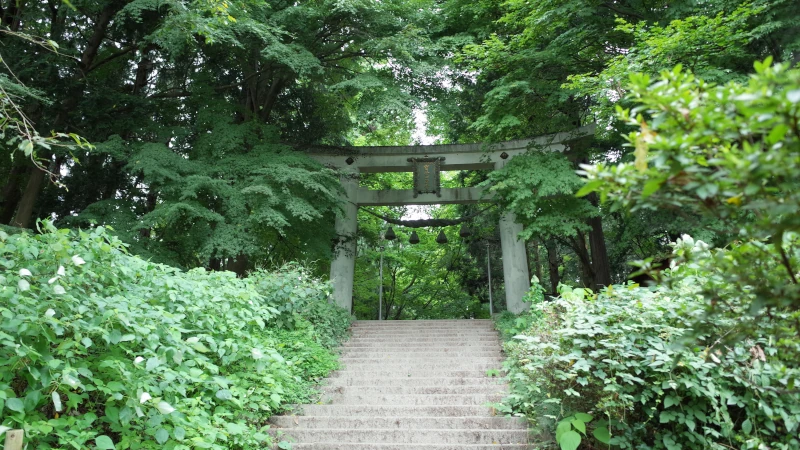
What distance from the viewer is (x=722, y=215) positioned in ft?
6.12

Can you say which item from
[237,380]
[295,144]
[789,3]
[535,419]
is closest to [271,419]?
[237,380]

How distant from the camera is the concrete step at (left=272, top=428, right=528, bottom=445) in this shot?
17.1ft

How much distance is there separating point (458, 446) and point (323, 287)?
3.94 meters

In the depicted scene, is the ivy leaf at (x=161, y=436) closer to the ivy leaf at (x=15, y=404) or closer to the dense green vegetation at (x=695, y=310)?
the ivy leaf at (x=15, y=404)

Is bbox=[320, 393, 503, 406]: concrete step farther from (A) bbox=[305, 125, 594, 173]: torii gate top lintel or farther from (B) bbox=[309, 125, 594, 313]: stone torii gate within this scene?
(A) bbox=[305, 125, 594, 173]: torii gate top lintel

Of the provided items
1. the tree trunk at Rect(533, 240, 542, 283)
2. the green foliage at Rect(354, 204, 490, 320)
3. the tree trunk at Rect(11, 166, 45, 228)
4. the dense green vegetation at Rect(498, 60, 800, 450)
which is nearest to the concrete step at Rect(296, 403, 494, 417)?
the dense green vegetation at Rect(498, 60, 800, 450)

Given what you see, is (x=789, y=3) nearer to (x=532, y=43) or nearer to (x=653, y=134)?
(x=532, y=43)

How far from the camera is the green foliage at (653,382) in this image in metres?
4.03

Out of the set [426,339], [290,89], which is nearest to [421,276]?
[290,89]

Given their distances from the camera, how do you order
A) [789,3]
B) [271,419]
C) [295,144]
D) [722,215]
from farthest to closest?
[295,144]
[789,3]
[271,419]
[722,215]

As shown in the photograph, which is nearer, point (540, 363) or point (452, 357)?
point (540, 363)

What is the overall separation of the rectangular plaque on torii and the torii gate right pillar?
1775mm

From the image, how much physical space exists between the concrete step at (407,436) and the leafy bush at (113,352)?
52 cm


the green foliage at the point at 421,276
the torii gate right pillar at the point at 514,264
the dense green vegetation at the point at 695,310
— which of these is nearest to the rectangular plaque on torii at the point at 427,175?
the torii gate right pillar at the point at 514,264
